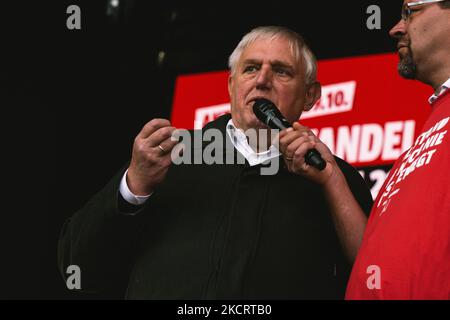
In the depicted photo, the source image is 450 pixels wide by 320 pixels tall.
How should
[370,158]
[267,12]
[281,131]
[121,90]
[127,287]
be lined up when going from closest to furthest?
[281,131], [127,287], [370,158], [267,12], [121,90]

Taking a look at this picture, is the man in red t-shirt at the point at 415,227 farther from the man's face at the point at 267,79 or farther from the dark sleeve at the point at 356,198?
the man's face at the point at 267,79

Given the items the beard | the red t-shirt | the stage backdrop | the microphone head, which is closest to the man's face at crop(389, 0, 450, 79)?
the beard

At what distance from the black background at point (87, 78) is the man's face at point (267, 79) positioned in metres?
1.48

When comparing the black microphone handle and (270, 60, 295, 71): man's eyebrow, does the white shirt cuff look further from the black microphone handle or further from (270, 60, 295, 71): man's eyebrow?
(270, 60, 295, 71): man's eyebrow

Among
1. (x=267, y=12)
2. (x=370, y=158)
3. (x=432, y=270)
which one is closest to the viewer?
(x=432, y=270)

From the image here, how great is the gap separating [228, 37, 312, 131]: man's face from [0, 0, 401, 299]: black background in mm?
1480

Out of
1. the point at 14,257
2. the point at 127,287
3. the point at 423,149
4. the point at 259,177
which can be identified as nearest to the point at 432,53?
the point at 423,149

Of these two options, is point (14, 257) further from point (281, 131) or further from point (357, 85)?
point (281, 131)

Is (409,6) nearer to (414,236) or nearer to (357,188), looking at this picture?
(357,188)

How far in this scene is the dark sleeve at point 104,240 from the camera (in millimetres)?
1716

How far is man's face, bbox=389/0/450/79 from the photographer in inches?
65.3

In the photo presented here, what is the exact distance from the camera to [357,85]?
3.38 m

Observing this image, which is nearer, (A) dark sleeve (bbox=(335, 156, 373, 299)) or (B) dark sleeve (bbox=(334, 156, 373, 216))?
(A) dark sleeve (bbox=(335, 156, 373, 299))

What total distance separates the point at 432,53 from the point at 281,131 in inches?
15.4
